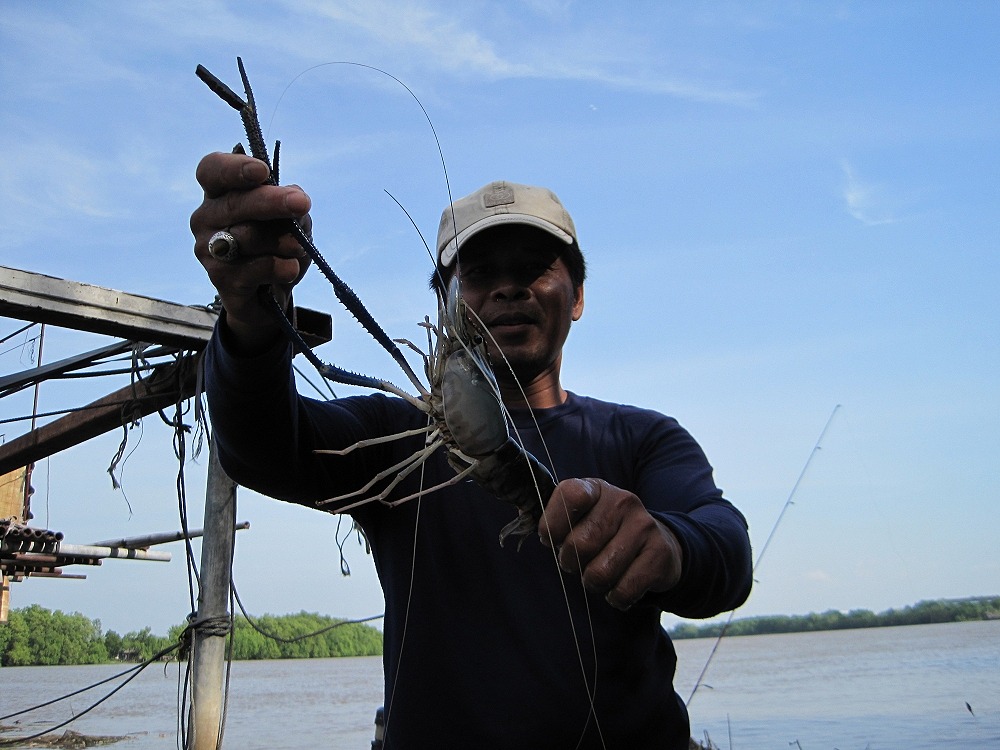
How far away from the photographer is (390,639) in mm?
2277

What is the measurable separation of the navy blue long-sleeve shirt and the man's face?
364mm

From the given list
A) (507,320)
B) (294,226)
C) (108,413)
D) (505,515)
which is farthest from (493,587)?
(108,413)

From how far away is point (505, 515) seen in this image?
232cm

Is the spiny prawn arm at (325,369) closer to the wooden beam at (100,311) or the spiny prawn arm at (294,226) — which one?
the spiny prawn arm at (294,226)

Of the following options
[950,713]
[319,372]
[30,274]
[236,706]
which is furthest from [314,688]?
[319,372]

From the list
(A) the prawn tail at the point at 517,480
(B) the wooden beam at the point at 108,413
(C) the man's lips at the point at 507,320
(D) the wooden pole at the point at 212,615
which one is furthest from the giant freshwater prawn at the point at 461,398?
(B) the wooden beam at the point at 108,413

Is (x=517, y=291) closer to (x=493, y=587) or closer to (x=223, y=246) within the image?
(x=493, y=587)

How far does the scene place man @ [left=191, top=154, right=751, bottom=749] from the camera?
5.43 ft

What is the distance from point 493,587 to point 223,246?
1.11m

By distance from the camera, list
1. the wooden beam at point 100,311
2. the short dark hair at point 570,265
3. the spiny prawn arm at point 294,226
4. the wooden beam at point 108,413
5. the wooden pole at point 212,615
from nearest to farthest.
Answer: the spiny prawn arm at point 294,226 < the short dark hair at point 570,265 < the wooden beam at point 100,311 < the wooden pole at point 212,615 < the wooden beam at point 108,413

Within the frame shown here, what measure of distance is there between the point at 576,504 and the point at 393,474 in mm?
992

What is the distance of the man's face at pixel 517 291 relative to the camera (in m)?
2.63

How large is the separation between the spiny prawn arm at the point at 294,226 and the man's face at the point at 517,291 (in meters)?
0.76

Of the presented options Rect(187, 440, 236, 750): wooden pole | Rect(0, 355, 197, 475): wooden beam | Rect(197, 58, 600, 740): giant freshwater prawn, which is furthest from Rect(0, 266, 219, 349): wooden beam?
Rect(197, 58, 600, 740): giant freshwater prawn
